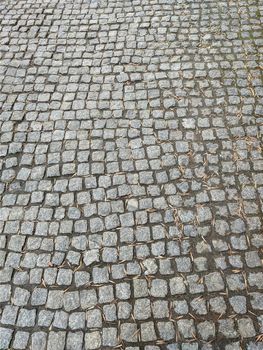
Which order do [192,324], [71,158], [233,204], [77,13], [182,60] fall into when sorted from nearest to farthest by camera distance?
[192,324]
[233,204]
[71,158]
[182,60]
[77,13]

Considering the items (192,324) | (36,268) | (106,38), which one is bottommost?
(192,324)

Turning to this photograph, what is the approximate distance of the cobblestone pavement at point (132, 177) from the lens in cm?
342

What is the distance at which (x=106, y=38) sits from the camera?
6094mm

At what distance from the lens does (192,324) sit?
3.34 metres

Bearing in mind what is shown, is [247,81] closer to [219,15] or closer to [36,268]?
[219,15]

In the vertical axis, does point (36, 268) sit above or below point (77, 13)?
below

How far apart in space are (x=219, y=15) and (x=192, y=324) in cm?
492

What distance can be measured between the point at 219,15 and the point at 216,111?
2.24 meters

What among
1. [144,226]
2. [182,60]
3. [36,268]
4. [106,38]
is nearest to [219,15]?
[182,60]

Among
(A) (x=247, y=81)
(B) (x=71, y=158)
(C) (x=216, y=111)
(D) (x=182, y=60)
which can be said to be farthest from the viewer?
(D) (x=182, y=60)

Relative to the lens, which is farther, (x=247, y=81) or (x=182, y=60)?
(x=182, y=60)

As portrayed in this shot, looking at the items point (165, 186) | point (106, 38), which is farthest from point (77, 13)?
point (165, 186)

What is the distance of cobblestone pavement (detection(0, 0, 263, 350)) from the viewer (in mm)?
3420

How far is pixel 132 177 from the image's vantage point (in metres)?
4.38
